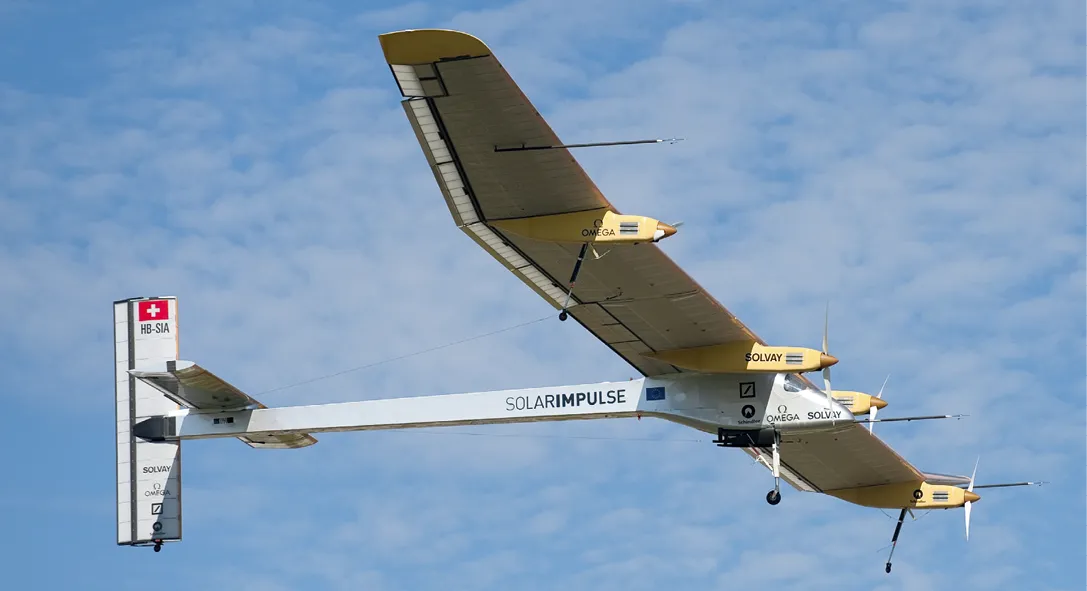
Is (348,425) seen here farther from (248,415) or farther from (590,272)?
(590,272)

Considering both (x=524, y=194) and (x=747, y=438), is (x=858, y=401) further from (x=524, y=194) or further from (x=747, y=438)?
(x=524, y=194)

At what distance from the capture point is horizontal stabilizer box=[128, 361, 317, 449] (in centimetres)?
4641

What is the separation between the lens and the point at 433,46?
3497 centimetres

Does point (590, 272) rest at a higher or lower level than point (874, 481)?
higher

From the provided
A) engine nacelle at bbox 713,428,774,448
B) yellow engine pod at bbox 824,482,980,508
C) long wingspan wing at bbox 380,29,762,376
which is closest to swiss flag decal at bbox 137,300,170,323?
long wingspan wing at bbox 380,29,762,376

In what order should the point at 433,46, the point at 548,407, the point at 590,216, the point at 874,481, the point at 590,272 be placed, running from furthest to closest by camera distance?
the point at 874,481, the point at 548,407, the point at 590,272, the point at 590,216, the point at 433,46

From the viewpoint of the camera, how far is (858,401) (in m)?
45.8

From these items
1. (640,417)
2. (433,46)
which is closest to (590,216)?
(433,46)

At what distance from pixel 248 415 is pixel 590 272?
1208 cm

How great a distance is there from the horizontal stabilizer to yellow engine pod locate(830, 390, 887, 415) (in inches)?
618

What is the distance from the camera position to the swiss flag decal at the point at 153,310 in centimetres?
5006

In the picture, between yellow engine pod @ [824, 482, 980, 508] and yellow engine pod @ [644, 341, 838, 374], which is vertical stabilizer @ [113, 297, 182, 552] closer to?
yellow engine pod @ [644, 341, 838, 374]

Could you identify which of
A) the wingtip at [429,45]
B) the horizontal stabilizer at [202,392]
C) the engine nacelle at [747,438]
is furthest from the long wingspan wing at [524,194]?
the horizontal stabilizer at [202,392]

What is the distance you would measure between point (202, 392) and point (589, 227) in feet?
48.1
